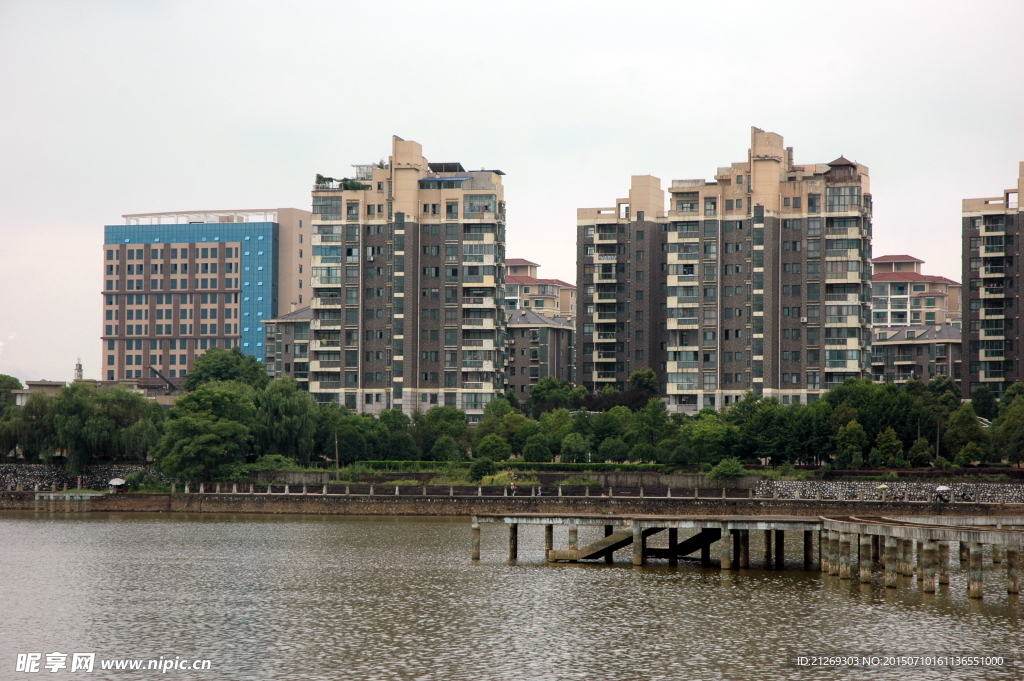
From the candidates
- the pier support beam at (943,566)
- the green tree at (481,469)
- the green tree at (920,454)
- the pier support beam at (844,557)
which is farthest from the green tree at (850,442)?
the pier support beam at (943,566)

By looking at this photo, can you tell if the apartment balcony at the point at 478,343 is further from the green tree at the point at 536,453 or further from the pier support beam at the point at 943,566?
the pier support beam at the point at 943,566

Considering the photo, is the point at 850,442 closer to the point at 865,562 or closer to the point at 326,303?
the point at 865,562

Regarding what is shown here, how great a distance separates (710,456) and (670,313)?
111ft

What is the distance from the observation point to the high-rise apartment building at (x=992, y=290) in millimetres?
151375

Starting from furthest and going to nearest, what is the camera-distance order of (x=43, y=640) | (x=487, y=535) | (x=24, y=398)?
(x=24, y=398) → (x=487, y=535) → (x=43, y=640)

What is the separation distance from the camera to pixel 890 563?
5719cm

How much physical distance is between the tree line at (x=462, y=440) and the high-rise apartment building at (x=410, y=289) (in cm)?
1645

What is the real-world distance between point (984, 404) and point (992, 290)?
1675cm

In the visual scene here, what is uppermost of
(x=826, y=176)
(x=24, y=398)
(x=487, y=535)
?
(x=826, y=176)

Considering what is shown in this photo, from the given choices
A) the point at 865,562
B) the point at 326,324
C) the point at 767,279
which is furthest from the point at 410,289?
the point at 865,562

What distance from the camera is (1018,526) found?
68.6m

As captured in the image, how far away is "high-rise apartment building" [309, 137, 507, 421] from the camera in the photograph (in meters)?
142

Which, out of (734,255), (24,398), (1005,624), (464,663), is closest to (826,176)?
(734,255)

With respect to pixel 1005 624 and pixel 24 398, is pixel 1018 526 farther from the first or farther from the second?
pixel 24 398
